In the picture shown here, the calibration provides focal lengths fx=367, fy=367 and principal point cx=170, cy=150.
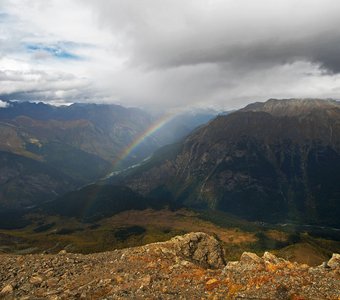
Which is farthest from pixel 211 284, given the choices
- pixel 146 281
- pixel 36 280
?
pixel 36 280

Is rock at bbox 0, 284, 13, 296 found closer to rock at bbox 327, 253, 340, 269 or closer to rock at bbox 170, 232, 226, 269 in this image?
rock at bbox 170, 232, 226, 269

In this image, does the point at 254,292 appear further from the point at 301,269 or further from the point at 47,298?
the point at 47,298

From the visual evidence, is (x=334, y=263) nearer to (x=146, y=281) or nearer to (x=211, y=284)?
(x=211, y=284)

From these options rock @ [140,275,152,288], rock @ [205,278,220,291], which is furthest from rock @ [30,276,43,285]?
rock @ [205,278,220,291]

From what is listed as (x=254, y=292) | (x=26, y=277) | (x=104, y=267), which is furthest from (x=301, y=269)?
(x=26, y=277)

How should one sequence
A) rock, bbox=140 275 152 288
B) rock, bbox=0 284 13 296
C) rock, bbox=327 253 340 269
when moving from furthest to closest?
rock, bbox=327 253 340 269 < rock, bbox=0 284 13 296 < rock, bbox=140 275 152 288

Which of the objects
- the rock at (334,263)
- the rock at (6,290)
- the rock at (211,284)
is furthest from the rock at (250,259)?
the rock at (6,290)

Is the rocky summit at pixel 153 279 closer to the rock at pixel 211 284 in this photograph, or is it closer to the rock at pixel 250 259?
the rock at pixel 211 284
